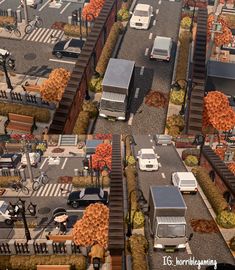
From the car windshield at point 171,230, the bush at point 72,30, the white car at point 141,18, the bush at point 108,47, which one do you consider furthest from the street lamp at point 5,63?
the car windshield at point 171,230

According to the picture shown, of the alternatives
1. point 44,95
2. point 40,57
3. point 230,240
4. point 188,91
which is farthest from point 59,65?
point 230,240

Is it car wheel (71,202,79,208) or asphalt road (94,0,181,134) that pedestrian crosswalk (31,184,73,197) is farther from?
asphalt road (94,0,181,134)

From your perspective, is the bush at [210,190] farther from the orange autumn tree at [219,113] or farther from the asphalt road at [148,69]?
the asphalt road at [148,69]

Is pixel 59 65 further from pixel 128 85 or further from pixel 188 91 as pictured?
pixel 188 91

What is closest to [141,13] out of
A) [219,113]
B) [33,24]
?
[33,24]

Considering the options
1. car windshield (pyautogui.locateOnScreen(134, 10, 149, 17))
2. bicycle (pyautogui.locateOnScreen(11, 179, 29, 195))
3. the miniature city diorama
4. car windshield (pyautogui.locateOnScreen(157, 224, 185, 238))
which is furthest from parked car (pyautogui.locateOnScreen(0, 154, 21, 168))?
car windshield (pyautogui.locateOnScreen(134, 10, 149, 17))

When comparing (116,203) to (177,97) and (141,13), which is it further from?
(141,13)

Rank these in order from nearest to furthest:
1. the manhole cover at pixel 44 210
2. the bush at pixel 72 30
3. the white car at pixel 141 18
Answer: the manhole cover at pixel 44 210 < the bush at pixel 72 30 < the white car at pixel 141 18
